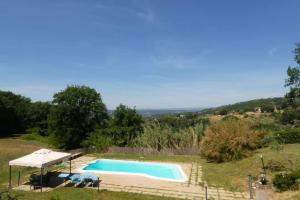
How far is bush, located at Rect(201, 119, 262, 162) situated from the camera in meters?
20.5

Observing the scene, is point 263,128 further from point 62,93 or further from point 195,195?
point 62,93

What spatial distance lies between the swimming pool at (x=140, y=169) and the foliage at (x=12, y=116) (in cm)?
3824

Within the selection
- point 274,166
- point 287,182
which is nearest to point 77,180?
point 287,182

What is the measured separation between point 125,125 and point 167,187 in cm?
1735

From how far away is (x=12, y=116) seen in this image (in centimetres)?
5662

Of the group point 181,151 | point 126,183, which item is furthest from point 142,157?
point 126,183

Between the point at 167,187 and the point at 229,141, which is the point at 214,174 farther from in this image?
the point at 229,141

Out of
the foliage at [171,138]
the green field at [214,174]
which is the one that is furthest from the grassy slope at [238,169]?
the foliage at [171,138]

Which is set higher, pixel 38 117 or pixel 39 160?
pixel 38 117

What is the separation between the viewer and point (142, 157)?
24578 mm

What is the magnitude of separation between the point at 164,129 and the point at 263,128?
9701mm

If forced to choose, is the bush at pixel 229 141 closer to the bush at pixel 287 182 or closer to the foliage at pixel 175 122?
the bush at pixel 287 182

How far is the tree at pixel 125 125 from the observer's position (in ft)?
99.1

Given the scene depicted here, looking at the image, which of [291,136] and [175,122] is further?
[175,122]
